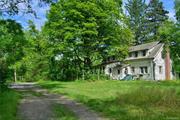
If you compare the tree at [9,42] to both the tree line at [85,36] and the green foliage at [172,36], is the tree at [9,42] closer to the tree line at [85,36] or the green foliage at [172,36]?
the tree line at [85,36]

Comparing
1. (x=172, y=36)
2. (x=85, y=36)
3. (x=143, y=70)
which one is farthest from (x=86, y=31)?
(x=143, y=70)

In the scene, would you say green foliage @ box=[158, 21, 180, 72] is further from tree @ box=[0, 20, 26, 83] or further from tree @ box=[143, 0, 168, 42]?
tree @ box=[143, 0, 168, 42]

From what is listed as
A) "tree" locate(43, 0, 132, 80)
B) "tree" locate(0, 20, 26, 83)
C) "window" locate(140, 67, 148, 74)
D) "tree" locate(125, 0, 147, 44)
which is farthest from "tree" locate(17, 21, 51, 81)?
"tree" locate(125, 0, 147, 44)

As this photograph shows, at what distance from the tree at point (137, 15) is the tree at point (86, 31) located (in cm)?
3779

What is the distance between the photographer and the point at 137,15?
9588cm

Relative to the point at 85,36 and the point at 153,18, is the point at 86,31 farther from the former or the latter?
the point at 153,18

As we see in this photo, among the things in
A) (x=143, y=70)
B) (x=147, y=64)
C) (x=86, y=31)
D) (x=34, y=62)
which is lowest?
(x=143, y=70)

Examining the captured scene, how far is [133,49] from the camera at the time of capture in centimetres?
6762

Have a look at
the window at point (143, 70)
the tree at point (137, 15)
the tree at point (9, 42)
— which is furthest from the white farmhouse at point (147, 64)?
the tree at point (137, 15)

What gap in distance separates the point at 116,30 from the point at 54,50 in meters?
9.31

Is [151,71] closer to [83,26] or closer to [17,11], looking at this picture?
[83,26]

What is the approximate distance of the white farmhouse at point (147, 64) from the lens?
203 ft

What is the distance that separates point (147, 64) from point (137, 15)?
35019 mm

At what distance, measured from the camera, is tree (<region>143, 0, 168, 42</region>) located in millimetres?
95156
